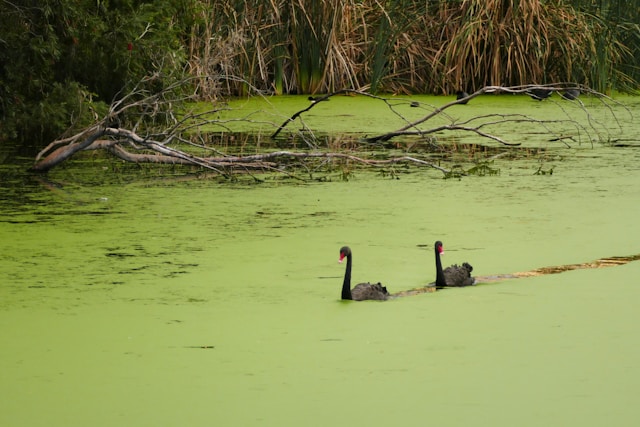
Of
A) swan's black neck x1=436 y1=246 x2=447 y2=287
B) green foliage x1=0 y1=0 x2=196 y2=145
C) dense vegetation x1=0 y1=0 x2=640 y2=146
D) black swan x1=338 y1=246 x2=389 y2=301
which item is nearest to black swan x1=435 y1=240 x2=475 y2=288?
swan's black neck x1=436 y1=246 x2=447 y2=287

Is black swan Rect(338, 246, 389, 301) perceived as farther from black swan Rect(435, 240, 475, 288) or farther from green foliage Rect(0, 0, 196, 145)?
green foliage Rect(0, 0, 196, 145)

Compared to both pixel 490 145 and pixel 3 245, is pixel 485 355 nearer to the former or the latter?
pixel 3 245

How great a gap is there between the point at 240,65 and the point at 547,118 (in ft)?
10.6

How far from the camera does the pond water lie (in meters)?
2.84

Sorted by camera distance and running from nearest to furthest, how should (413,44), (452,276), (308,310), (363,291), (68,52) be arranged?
(308,310) < (363,291) < (452,276) < (68,52) < (413,44)


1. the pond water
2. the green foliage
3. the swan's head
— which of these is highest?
the green foliage

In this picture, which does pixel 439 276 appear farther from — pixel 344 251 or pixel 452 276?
pixel 344 251

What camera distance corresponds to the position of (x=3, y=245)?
4.73 metres

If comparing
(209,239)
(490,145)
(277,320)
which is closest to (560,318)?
(277,320)

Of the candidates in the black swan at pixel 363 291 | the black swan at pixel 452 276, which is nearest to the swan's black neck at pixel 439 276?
the black swan at pixel 452 276

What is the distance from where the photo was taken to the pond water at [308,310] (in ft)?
9.33

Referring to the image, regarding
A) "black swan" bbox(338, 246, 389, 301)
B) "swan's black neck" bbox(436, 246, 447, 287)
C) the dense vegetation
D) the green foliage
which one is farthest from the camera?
the dense vegetation

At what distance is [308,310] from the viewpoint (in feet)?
12.3

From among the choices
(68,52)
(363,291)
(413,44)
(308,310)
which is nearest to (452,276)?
(363,291)
